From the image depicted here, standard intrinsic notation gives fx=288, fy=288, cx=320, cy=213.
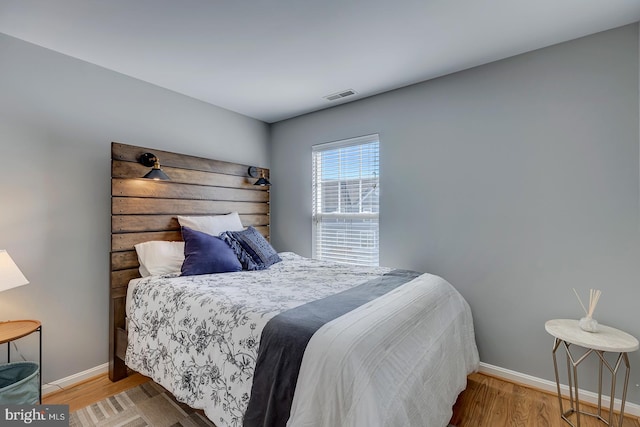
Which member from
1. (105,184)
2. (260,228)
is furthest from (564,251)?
(105,184)

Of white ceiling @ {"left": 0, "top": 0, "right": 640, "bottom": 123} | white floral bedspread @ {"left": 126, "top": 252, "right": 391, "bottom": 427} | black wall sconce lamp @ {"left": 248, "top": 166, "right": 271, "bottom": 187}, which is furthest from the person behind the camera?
black wall sconce lamp @ {"left": 248, "top": 166, "right": 271, "bottom": 187}

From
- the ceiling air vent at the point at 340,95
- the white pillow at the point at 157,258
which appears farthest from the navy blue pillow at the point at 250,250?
the ceiling air vent at the point at 340,95

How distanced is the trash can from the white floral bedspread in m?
0.52

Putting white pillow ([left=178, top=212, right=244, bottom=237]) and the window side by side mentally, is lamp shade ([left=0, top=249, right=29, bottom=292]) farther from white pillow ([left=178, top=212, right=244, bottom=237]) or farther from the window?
the window

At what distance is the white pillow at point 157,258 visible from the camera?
2.45m

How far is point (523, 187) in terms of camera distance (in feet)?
7.50

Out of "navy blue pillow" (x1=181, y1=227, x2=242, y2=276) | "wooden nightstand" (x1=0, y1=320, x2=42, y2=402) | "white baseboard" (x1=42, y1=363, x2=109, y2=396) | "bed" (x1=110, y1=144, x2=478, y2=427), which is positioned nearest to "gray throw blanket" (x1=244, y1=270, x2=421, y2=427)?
"bed" (x1=110, y1=144, x2=478, y2=427)

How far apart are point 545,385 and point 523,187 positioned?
1.52 metres

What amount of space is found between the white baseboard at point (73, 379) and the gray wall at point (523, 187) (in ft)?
8.89

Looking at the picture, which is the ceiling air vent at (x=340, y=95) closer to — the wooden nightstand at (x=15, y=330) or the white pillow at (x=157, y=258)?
the white pillow at (x=157, y=258)

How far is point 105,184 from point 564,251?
3724mm

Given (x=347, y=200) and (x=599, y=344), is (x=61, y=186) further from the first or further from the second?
(x=599, y=344)

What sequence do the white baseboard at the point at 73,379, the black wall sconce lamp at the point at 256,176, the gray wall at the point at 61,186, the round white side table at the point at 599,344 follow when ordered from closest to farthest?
the round white side table at the point at 599,344
the gray wall at the point at 61,186
the white baseboard at the point at 73,379
the black wall sconce lamp at the point at 256,176

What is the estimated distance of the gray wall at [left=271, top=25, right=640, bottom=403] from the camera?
1.97m
